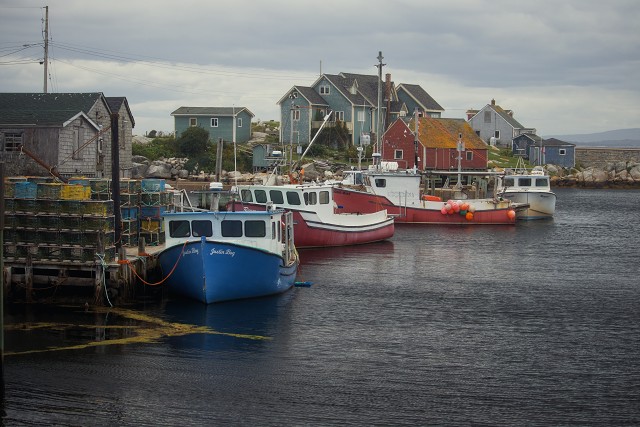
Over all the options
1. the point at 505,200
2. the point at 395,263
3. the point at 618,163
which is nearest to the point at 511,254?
the point at 395,263

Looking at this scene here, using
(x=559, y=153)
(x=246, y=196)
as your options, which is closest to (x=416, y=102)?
(x=559, y=153)

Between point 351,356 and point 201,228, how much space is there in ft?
22.2

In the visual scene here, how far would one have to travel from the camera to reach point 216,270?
84.1 feet

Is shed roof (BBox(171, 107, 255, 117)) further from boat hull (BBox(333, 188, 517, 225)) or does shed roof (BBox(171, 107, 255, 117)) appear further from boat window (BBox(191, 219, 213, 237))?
boat window (BBox(191, 219, 213, 237))

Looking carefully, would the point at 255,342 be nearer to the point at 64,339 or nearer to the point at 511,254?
the point at 64,339

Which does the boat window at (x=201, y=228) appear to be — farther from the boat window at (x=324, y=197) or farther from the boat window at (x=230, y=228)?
the boat window at (x=324, y=197)

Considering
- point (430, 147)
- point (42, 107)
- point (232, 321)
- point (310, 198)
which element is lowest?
point (232, 321)

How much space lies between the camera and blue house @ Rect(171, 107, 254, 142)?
7919 cm

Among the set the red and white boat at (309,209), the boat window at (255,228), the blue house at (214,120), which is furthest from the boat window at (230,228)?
the blue house at (214,120)

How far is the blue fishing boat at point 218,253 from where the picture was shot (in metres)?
25.3

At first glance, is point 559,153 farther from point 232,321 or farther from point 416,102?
point 232,321

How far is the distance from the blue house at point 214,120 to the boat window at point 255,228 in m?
52.7

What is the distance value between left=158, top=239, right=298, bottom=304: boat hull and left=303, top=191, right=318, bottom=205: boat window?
11.5m

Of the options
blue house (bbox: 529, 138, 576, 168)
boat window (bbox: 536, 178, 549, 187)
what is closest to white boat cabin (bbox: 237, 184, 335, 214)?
boat window (bbox: 536, 178, 549, 187)
